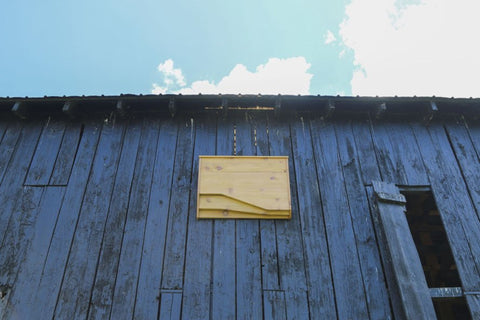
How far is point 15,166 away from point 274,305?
4.00 m

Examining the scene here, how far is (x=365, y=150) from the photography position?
4.80 metres

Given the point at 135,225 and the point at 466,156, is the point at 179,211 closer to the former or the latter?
the point at 135,225

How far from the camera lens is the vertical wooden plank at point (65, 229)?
12.4 ft

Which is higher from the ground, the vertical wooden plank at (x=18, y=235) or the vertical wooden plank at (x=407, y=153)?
the vertical wooden plank at (x=407, y=153)

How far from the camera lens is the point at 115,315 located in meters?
3.69

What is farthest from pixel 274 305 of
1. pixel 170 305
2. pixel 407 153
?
pixel 407 153

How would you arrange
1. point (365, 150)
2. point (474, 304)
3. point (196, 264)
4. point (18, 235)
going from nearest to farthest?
1. point (474, 304)
2. point (196, 264)
3. point (18, 235)
4. point (365, 150)

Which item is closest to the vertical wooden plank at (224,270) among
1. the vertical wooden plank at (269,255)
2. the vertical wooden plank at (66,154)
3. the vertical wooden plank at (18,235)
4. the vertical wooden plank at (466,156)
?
the vertical wooden plank at (269,255)

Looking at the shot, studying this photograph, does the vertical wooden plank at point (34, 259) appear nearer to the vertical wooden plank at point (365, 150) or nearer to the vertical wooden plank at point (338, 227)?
the vertical wooden plank at point (338, 227)

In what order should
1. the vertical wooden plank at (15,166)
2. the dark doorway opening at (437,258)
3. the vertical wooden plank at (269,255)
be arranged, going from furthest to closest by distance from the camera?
the dark doorway opening at (437,258) → the vertical wooden plank at (15,166) → the vertical wooden plank at (269,255)

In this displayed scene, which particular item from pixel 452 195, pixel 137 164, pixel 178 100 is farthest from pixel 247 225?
pixel 452 195

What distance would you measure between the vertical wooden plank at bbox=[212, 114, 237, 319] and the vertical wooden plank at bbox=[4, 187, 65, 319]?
80.3 inches

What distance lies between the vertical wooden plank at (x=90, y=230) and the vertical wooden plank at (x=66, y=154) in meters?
0.35

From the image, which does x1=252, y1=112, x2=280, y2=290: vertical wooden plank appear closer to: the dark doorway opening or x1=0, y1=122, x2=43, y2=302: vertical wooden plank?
x1=0, y1=122, x2=43, y2=302: vertical wooden plank
